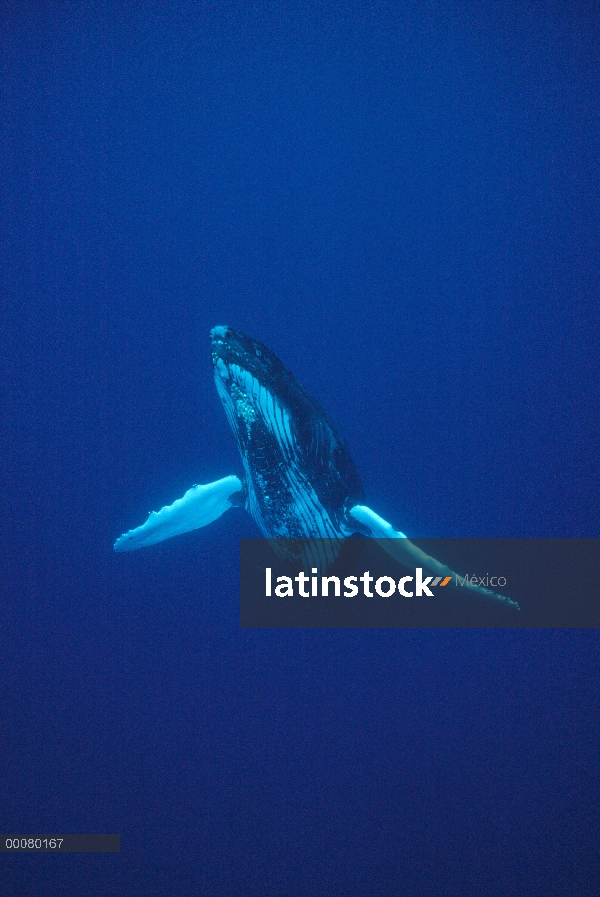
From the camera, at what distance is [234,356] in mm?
2047

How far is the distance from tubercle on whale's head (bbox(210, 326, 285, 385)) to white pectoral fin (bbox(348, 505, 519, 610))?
0.68 m

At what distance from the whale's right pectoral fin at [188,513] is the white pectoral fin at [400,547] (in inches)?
21.6

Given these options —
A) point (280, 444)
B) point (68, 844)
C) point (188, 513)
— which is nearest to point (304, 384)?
point (280, 444)

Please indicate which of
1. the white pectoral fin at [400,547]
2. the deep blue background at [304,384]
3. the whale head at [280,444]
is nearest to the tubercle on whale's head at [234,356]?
the whale head at [280,444]

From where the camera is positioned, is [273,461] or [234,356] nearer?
[234,356]

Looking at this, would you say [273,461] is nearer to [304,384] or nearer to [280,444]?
[280,444]

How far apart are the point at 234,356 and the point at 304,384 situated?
0.55 meters

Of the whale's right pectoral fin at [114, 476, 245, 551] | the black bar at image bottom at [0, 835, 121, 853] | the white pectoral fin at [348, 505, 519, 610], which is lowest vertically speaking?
the black bar at image bottom at [0, 835, 121, 853]

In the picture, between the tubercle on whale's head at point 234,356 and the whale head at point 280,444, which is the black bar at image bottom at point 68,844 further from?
the tubercle on whale's head at point 234,356

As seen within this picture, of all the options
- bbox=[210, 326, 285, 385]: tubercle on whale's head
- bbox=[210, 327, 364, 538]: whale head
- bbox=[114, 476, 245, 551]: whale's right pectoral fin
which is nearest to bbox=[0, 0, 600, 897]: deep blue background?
bbox=[114, 476, 245, 551]: whale's right pectoral fin

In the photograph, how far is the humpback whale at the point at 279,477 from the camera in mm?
2088

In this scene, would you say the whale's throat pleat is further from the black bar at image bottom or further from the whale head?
the black bar at image bottom

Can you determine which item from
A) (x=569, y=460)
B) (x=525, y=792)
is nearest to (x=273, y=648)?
(x=525, y=792)

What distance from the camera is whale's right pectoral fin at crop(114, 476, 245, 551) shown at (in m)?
2.50
